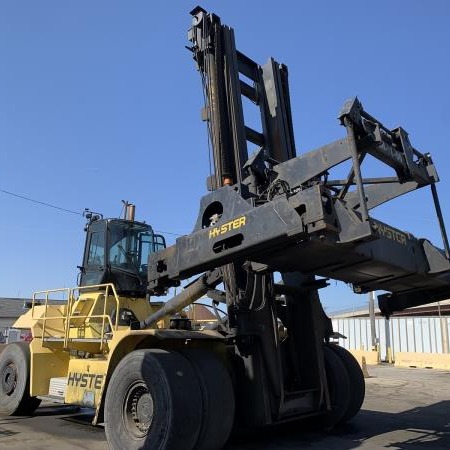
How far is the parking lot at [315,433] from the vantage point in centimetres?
684

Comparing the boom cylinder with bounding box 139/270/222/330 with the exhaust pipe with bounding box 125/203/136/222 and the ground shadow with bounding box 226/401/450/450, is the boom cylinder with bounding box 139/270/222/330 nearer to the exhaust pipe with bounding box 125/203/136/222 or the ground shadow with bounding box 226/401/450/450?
the ground shadow with bounding box 226/401/450/450

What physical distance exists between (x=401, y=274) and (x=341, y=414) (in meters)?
2.77

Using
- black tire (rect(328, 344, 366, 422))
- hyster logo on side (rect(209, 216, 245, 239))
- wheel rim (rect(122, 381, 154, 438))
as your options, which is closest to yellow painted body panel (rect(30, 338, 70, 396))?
wheel rim (rect(122, 381, 154, 438))

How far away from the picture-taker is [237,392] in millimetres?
6562

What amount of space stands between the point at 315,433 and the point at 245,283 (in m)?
2.64

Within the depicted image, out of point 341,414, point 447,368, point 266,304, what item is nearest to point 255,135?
point 266,304

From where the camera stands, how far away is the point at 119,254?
9281 millimetres

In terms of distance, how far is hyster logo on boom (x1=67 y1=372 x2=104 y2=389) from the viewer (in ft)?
24.0

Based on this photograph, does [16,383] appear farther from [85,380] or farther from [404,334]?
[404,334]

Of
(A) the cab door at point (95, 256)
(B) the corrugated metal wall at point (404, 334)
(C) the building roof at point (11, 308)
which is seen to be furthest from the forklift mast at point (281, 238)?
(C) the building roof at point (11, 308)

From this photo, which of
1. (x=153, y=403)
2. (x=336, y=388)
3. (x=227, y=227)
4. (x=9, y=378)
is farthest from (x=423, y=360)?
(x=227, y=227)

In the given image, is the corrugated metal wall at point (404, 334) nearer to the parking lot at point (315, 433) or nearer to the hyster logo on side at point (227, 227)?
the parking lot at point (315, 433)

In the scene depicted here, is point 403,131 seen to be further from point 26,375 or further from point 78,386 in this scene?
point 26,375

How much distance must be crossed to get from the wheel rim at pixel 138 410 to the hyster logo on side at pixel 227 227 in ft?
6.61
